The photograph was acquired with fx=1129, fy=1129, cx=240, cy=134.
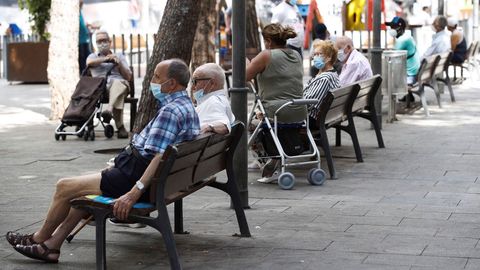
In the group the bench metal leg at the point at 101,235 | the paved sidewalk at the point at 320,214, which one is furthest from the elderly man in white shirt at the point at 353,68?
the bench metal leg at the point at 101,235

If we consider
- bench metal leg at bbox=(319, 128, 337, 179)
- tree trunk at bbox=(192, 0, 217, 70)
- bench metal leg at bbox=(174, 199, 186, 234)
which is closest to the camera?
bench metal leg at bbox=(174, 199, 186, 234)

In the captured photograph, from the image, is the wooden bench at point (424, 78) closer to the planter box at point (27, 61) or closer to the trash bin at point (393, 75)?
the trash bin at point (393, 75)

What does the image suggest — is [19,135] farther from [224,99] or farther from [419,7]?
[419,7]

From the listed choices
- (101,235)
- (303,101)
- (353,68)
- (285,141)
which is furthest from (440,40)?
(101,235)

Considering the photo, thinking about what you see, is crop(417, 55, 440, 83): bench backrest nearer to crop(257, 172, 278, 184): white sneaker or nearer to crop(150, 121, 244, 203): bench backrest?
crop(257, 172, 278, 184): white sneaker

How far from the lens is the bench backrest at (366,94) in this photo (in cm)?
1266

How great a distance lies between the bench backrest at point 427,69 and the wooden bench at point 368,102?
11.7ft

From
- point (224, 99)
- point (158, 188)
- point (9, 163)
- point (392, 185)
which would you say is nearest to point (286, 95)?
point (392, 185)

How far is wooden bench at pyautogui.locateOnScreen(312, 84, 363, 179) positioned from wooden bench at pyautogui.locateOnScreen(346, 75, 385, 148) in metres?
0.33

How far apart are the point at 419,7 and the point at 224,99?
2064cm

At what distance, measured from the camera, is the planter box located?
974 inches

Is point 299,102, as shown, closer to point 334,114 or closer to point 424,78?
point 334,114

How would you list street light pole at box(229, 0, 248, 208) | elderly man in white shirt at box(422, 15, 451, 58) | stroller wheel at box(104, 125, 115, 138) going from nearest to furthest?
street light pole at box(229, 0, 248, 208)
stroller wheel at box(104, 125, 115, 138)
elderly man in white shirt at box(422, 15, 451, 58)

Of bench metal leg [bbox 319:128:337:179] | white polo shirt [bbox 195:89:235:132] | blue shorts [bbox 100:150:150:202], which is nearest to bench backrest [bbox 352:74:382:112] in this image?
bench metal leg [bbox 319:128:337:179]
